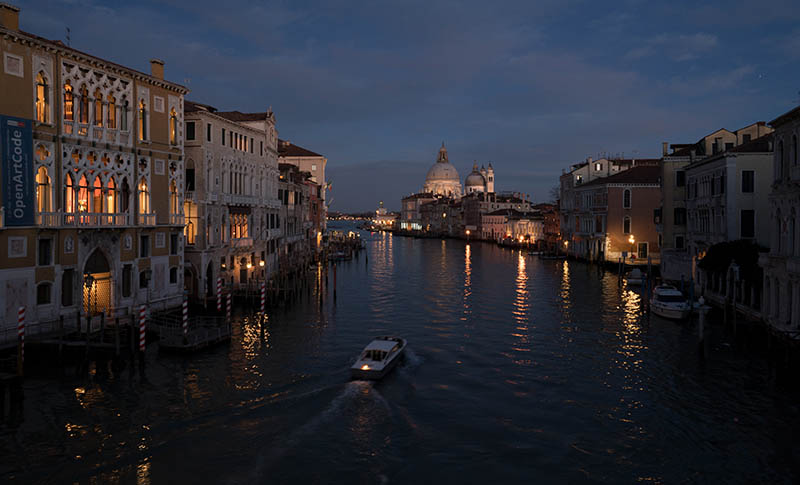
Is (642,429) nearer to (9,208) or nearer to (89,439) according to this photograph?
(89,439)

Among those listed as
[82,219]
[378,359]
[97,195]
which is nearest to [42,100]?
[97,195]

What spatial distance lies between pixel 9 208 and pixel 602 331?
81.8 ft

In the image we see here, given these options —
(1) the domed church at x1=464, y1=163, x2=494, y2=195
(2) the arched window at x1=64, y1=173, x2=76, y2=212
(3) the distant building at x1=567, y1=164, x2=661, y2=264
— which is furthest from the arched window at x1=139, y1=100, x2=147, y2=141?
(1) the domed church at x1=464, y1=163, x2=494, y2=195

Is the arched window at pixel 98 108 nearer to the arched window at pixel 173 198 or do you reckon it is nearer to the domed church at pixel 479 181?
the arched window at pixel 173 198

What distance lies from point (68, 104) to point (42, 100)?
123 cm

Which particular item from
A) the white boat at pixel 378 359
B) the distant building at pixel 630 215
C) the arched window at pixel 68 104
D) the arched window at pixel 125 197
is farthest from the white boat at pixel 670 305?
the arched window at pixel 68 104

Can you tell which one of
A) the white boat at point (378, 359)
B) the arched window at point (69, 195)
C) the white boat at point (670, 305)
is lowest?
the white boat at point (378, 359)

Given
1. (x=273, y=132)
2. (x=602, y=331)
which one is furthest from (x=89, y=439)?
(x=273, y=132)

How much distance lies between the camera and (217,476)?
13016 mm

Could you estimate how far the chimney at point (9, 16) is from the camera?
2072cm

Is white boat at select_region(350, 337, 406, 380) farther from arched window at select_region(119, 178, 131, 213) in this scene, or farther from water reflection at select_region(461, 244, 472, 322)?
arched window at select_region(119, 178, 131, 213)

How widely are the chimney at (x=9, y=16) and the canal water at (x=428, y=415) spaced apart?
12.2 meters

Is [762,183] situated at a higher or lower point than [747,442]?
higher

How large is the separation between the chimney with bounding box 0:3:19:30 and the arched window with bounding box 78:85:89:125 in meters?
3.02
